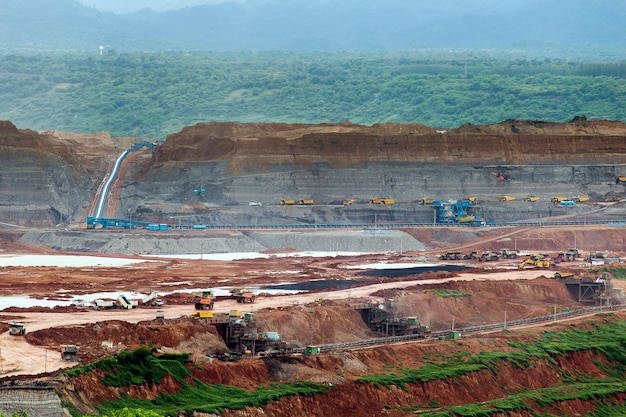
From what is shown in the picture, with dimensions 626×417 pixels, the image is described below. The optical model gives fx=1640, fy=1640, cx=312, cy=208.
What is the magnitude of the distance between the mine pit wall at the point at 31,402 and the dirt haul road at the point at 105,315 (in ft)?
20.2

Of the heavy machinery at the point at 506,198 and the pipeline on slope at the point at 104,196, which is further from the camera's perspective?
the heavy machinery at the point at 506,198

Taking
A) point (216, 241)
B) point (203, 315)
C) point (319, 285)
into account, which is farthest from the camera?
point (216, 241)

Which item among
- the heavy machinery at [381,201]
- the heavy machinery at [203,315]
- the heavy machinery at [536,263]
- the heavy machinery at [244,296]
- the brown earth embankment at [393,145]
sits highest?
the brown earth embankment at [393,145]

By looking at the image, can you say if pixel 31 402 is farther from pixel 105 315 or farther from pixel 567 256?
pixel 567 256

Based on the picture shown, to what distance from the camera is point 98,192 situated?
577 ft

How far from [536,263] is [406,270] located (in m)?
11.6

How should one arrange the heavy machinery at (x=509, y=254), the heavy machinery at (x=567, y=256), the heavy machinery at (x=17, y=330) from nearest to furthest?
the heavy machinery at (x=17, y=330) < the heavy machinery at (x=567, y=256) < the heavy machinery at (x=509, y=254)

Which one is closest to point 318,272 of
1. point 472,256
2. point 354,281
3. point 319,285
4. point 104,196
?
point 354,281

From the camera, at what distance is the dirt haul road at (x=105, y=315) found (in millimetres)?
74750

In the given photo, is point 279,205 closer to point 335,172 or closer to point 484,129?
point 335,172

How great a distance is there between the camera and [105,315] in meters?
93.8

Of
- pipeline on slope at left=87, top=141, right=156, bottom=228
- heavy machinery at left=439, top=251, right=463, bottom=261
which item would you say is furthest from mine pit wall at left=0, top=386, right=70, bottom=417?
pipeline on slope at left=87, top=141, right=156, bottom=228

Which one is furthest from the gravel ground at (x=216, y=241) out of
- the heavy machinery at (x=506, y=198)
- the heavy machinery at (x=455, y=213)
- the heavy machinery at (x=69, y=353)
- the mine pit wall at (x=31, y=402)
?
the mine pit wall at (x=31, y=402)

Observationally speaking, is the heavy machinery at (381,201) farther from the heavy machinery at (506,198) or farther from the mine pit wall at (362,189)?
the heavy machinery at (506,198)
